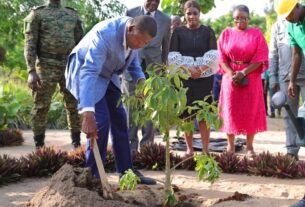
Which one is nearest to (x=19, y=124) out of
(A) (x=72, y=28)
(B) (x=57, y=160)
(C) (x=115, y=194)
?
(A) (x=72, y=28)

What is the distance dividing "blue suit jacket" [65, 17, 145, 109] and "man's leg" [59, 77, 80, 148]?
2.08 m

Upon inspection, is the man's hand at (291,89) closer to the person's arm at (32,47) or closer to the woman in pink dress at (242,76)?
the woman in pink dress at (242,76)

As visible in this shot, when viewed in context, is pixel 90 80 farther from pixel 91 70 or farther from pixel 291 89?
pixel 291 89

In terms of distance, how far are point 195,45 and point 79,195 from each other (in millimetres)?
3017

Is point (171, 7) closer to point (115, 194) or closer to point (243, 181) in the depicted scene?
point (243, 181)

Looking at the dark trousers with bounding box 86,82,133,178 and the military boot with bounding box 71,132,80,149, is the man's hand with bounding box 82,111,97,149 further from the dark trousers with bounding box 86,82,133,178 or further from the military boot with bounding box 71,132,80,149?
the military boot with bounding box 71,132,80,149

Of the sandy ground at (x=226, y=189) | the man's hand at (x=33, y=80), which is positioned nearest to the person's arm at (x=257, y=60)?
the sandy ground at (x=226, y=189)

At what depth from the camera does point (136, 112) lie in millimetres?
4027

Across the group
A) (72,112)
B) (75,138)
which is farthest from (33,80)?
(75,138)

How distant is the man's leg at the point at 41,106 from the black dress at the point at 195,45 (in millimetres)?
1654

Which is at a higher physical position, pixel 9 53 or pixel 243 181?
pixel 9 53

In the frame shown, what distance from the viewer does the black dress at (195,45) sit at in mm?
6352

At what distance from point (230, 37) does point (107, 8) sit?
7637mm

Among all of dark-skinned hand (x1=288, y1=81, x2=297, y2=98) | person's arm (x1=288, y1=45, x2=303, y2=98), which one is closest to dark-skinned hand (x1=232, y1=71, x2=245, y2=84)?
dark-skinned hand (x1=288, y1=81, x2=297, y2=98)
